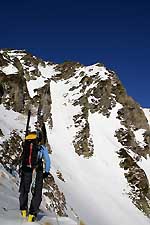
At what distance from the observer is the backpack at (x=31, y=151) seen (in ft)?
28.0

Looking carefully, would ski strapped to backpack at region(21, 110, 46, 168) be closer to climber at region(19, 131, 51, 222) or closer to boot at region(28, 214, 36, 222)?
climber at region(19, 131, 51, 222)

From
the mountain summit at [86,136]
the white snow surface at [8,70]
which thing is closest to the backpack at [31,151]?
the mountain summit at [86,136]

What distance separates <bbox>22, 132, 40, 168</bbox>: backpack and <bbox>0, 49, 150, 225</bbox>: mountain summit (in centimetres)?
1263

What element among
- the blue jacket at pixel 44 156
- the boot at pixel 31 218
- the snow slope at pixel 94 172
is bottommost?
the boot at pixel 31 218

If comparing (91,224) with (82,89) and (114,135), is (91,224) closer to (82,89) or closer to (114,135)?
(114,135)

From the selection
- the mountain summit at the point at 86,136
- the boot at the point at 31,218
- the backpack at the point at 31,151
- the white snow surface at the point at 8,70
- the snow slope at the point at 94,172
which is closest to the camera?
the boot at the point at 31,218

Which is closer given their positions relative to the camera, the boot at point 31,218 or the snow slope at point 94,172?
the boot at point 31,218

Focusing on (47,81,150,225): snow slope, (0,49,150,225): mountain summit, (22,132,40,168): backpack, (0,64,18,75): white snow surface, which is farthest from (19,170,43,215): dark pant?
(0,64,18,75): white snow surface

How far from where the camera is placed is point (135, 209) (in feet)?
152

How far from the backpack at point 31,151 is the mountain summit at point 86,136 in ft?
41.4

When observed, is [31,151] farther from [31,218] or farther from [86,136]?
[86,136]

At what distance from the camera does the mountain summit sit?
3534 cm

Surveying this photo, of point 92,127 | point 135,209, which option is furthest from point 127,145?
point 135,209

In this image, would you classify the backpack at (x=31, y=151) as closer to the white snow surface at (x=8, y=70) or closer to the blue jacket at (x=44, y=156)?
Result: the blue jacket at (x=44, y=156)
